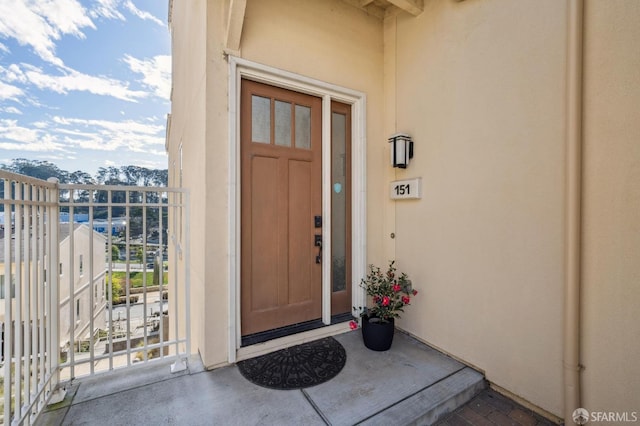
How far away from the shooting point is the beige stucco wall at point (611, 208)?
138 centimetres

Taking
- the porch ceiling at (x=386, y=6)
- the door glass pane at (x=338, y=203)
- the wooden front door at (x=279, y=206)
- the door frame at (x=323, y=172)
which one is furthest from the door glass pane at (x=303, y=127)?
the porch ceiling at (x=386, y=6)

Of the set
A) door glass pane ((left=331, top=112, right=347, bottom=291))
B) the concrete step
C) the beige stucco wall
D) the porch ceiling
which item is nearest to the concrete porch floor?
the concrete step

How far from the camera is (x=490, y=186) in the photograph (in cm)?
200

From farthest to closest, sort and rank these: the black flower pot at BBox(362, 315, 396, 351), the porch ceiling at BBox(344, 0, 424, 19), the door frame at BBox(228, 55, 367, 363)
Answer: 1. the porch ceiling at BBox(344, 0, 424, 19)
2. the black flower pot at BBox(362, 315, 396, 351)
3. the door frame at BBox(228, 55, 367, 363)

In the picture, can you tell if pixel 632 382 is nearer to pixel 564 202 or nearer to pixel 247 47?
pixel 564 202

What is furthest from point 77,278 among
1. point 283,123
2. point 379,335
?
point 379,335

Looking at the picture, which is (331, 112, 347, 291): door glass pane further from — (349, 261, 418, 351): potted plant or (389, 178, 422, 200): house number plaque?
(389, 178, 422, 200): house number plaque

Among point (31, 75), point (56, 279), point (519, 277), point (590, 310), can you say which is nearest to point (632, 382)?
point (590, 310)

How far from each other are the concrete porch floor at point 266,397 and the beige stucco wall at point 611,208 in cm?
78

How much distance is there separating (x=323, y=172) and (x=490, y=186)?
146cm

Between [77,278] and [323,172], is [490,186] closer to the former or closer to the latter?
[323,172]

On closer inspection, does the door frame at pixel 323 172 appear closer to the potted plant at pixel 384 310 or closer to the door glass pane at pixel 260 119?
the door glass pane at pixel 260 119

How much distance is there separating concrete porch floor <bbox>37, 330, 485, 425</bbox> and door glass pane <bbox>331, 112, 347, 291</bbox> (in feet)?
2.92

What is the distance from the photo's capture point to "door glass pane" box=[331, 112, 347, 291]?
9.06ft
